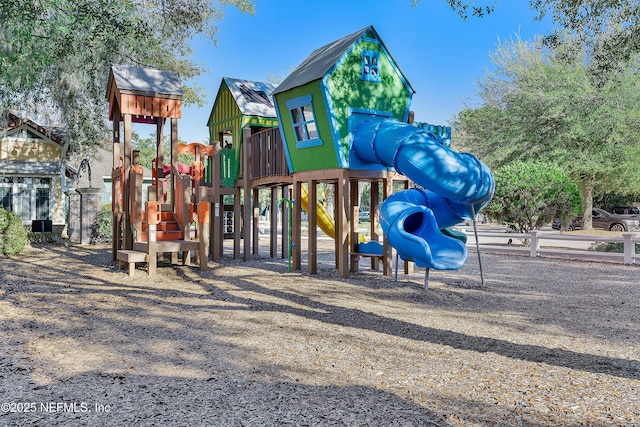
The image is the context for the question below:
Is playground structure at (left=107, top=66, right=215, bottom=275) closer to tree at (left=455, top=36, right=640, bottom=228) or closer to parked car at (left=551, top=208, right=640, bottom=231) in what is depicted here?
tree at (left=455, top=36, right=640, bottom=228)

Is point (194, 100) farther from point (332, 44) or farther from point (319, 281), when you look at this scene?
point (319, 281)

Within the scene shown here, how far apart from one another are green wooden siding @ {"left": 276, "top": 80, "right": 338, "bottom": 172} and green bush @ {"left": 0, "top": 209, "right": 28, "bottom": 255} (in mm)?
9668

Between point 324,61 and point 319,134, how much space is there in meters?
1.82

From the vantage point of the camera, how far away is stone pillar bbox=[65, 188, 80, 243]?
2312cm

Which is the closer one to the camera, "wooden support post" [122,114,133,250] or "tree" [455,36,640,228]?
"wooden support post" [122,114,133,250]

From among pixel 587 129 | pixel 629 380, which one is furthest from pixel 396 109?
pixel 587 129

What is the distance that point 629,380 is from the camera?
494cm

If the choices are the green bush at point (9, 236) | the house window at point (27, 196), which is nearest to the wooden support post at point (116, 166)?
the green bush at point (9, 236)


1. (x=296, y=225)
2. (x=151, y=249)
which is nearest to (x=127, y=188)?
(x=151, y=249)

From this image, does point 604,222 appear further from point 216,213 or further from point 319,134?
point 319,134

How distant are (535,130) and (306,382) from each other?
84.3 ft

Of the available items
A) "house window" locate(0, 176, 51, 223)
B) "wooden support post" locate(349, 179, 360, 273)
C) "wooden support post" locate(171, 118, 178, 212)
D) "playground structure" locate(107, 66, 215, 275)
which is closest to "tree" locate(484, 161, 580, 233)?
"wooden support post" locate(349, 179, 360, 273)

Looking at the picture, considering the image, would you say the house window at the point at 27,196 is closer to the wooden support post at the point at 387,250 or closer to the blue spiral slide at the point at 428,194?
the wooden support post at the point at 387,250

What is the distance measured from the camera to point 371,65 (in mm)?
12281
